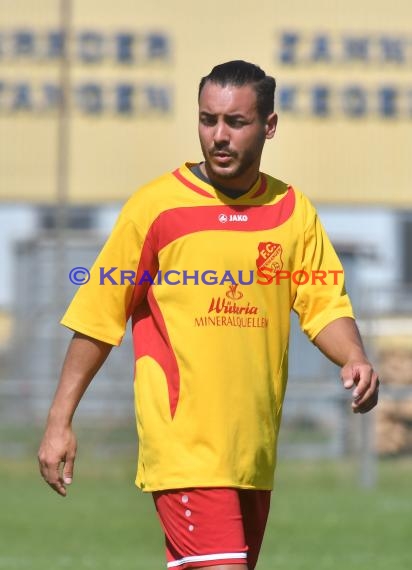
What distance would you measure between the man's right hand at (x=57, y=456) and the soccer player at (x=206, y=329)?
2 centimetres

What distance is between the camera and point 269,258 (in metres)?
4.89

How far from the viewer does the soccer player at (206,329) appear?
4840 mm

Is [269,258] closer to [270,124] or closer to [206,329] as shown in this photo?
[206,329]

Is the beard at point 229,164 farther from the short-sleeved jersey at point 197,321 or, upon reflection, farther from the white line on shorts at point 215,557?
the white line on shorts at point 215,557

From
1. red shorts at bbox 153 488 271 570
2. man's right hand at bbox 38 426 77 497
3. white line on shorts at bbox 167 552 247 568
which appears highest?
man's right hand at bbox 38 426 77 497

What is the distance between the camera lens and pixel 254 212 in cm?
495

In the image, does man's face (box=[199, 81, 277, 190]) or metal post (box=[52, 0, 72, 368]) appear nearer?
man's face (box=[199, 81, 277, 190])

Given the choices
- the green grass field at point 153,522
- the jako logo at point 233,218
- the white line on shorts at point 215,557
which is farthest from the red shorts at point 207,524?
the green grass field at point 153,522

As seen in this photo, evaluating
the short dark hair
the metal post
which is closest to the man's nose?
the short dark hair

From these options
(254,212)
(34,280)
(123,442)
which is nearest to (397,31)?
(34,280)

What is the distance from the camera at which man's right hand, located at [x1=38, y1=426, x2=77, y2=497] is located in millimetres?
4727

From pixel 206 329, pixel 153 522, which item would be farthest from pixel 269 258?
pixel 153 522

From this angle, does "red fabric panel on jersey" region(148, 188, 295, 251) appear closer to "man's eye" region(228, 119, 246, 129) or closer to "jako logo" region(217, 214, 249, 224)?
"jako logo" region(217, 214, 249, 224)

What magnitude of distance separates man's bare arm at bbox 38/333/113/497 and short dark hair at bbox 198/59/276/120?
877 mm
